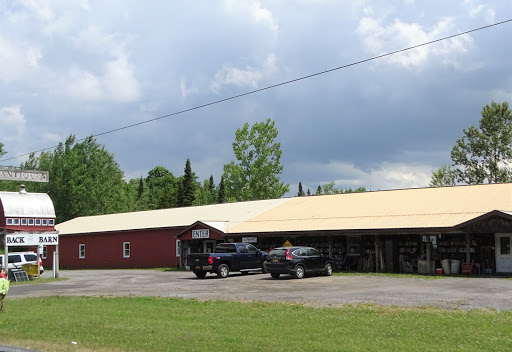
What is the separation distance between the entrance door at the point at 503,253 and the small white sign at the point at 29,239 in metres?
24.7

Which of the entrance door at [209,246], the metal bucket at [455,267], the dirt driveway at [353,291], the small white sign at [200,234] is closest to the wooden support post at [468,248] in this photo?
the metal bucket at [455,267]

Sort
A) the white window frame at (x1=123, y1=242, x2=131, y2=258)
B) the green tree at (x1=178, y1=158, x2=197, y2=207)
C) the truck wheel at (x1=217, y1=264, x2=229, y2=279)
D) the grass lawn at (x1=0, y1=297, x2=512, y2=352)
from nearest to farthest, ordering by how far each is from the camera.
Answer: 1. the grass lawn at (x1=0, y1=297, x2=512, y2=352)
2. the truck wheel at (x1=217, y1=264, x2=229, y2=279)
3. the white window frame at (x1=123, y1=242, x2=131, y2=258)
4. the green tree at (x1=178, y1=158, x2=197, y2=207)

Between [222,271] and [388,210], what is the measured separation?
35.9 ft

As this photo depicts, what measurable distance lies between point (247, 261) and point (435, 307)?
17490 millimetres

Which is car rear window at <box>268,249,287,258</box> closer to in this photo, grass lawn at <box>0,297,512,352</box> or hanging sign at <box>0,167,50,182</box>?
grass lawn at <box>0,297,512,352</box>

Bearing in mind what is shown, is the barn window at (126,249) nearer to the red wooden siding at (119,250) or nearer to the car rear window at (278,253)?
the red wooden siding at (119,250)

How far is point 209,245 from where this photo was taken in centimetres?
4144

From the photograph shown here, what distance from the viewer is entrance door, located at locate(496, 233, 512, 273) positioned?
29.4 metres

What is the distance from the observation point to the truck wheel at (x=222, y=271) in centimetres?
3066

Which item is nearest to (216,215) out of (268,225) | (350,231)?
(268,225)

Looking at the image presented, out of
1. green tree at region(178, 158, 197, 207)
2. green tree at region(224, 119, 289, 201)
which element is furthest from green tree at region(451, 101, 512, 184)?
green tree at region(178, 158, 197, 207)

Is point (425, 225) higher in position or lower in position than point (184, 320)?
higher

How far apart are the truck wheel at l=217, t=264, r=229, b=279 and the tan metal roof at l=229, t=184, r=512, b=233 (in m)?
5.99

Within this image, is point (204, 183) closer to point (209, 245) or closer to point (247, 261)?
point (209, 245)
